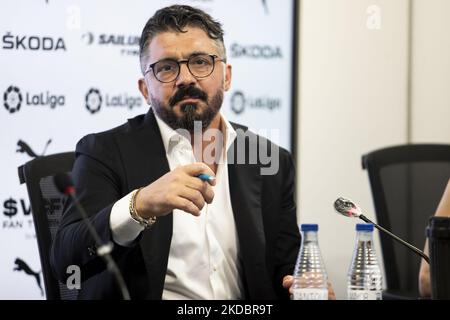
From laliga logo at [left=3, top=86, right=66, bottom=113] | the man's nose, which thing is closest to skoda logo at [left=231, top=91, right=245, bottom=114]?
laliga logo at [left=3, top=86, right=66, bottom=113]

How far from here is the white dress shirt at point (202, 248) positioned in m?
2.22

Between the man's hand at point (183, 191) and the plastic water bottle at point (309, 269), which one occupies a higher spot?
the man's hand at point (183, 191)

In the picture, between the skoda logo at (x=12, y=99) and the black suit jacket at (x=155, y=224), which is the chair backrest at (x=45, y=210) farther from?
the skoda logo at (x=12, y=99)

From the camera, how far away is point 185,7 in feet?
7.79

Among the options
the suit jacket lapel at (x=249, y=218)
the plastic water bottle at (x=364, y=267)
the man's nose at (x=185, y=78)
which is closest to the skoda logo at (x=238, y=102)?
the suit jacket lapel at (x=249, y=218)

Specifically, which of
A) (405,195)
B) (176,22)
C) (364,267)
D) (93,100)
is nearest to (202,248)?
(364,267)

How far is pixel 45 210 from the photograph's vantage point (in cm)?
229

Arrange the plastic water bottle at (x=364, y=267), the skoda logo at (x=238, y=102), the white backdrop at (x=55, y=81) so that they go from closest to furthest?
the plastic water bottle at (x=364, y=267), the white backdrop at (x=55, y=81), the skoda logo at (x=238, y=102)

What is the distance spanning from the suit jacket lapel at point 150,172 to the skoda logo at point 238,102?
1.50 meters

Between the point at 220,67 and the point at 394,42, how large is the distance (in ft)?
6.89

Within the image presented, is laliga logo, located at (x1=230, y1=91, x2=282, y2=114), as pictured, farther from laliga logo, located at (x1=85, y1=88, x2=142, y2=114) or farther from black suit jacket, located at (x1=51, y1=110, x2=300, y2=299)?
black suit jacket, located at (x1=51, y1=110, x2=300, y2=299)

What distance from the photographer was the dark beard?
2301 millimetres
